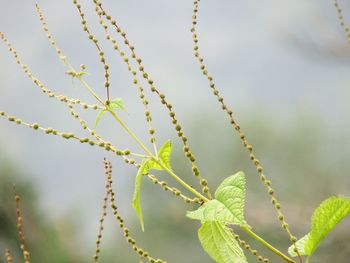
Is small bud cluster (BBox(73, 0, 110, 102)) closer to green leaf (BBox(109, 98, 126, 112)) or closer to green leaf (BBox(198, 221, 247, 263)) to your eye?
green leaf (BBox(109, 98, 126, 112))

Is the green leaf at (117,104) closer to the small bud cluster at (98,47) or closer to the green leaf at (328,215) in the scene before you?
the small bud cluster at (98,47)

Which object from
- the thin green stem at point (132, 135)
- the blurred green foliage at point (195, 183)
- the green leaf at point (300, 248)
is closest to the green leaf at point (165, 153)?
the thin green stem at point (132, 135)

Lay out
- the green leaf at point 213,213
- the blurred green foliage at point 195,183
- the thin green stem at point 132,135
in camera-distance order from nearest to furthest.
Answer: the green leaf at point 213,213
the thin green stem at point 132,135
the blurred green foliage at point 195,183

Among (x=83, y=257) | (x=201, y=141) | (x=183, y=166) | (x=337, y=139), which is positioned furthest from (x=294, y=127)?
(x=337, y=139)

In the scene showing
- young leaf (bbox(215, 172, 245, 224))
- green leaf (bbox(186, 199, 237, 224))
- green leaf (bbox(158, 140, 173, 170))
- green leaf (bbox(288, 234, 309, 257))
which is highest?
green leaf (bbox(158, 140, 173, 170))

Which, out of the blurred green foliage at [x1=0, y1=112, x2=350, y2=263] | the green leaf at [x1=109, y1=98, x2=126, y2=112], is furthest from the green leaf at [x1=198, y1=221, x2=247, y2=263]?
the blurred green foliage at [x1=0, y1=112, x2=350, y2=263]

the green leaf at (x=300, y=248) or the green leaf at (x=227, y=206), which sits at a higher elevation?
the green leaf at (x=227, y=206)

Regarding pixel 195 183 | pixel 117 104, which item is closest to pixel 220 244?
pixel 117 104
